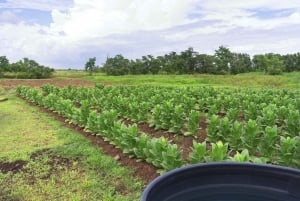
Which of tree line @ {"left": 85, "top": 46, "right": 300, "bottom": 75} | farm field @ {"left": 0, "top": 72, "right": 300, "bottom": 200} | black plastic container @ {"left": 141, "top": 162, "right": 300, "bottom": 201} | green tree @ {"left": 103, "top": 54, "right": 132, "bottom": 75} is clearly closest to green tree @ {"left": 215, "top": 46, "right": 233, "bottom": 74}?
tree line @ {"left": 85, "top": 46, "right": 300, "bottom": 75}

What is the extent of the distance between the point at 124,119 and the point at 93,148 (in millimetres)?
2954

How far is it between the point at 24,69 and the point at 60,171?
2884 centimetres

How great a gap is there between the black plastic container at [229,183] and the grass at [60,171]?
312 cm

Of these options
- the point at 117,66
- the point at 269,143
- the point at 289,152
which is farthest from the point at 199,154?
the point at 117,66

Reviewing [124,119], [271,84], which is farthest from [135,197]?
[271,84]

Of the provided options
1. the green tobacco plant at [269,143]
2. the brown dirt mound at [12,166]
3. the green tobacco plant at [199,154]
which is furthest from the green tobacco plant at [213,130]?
the brown dirt mound at [12,166]

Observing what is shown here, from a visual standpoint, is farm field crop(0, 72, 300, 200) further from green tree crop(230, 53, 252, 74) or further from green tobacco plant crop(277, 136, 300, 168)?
green tree crop(230, 53, 252, 74)

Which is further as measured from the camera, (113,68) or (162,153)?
(113,68)

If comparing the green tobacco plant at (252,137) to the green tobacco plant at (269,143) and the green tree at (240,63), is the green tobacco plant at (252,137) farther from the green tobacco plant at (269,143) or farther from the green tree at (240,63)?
the green tree at (240,63)

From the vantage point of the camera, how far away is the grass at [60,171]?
5.01m

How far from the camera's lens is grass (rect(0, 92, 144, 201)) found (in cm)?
501

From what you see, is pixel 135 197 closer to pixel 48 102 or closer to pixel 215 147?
pixel 215 147

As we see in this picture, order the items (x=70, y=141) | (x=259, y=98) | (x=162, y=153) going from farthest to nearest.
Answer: (x=259, y=98) < (x=70, y=141) < (x=162, y=153)

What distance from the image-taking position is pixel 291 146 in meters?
5.25
